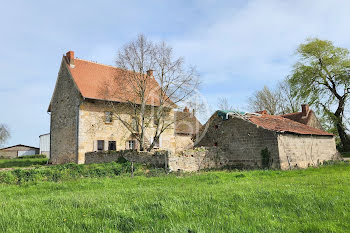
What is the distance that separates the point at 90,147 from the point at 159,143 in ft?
24.0

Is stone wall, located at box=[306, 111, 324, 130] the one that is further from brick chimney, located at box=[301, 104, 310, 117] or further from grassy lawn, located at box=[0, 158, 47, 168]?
grassy lawn, located at box=[0, 158, 47, 168]

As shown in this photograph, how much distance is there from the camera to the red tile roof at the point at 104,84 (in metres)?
23.5

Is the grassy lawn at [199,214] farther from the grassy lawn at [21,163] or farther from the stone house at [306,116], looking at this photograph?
the stone house at [306,116]

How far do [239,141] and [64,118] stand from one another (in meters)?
17.1

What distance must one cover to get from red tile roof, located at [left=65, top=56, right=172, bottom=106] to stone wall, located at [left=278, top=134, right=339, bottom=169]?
1108 centimetres

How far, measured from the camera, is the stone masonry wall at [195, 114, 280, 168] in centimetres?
1758

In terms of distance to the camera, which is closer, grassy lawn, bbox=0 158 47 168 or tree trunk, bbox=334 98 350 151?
grassy lawn, bbox=0 158 47 168

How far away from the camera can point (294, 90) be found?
3409cm

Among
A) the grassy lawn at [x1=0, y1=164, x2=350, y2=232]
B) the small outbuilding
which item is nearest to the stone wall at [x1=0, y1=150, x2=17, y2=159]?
the small outbuilding

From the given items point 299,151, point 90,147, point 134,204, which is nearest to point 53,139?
point 90,147

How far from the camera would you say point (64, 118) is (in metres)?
26.8

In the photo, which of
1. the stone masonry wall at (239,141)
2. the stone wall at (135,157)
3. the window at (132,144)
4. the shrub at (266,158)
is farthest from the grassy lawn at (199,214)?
the window at (132,144)

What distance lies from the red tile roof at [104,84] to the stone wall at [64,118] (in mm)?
887

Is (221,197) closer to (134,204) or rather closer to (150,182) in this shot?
(134,204)
